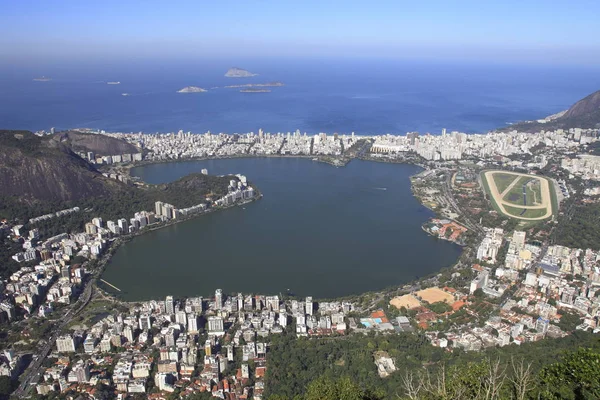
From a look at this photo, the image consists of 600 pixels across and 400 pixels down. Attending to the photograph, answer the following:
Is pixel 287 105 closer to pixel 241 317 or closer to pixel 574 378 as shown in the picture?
pixel 241 317

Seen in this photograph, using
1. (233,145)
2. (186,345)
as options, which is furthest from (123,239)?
(233,145)

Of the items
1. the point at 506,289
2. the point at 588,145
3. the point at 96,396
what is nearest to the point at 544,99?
the point at 588,145

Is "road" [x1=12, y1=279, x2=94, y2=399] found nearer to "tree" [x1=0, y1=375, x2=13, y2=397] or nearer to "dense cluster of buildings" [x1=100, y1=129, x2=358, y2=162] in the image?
"tree" [x1=0, y1=375, x2=13, y2=397]

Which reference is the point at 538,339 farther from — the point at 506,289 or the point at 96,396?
the point at 96,396

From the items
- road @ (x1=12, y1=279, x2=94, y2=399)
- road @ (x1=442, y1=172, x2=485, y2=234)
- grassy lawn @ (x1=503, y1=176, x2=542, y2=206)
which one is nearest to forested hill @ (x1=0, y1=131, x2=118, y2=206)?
road @ (x1=12, y1=279, x2=94, y2=399)

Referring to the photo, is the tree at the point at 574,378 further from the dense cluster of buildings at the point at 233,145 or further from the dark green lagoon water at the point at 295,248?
the dense cluster of buildings at the point at 233,145

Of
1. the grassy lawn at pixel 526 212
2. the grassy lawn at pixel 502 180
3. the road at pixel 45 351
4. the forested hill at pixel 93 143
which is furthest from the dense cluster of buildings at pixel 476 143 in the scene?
the road at pixel 45 351
